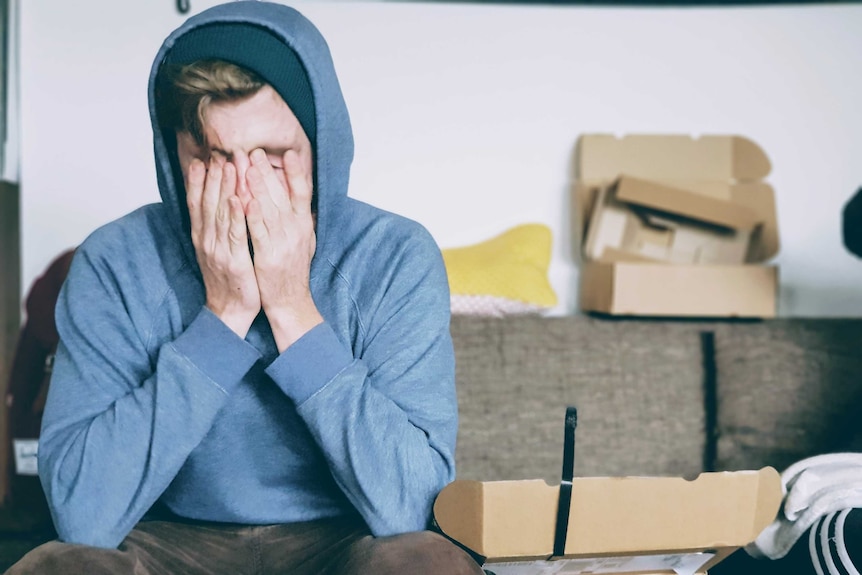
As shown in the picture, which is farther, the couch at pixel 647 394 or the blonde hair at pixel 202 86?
the couch at pixel 647 394

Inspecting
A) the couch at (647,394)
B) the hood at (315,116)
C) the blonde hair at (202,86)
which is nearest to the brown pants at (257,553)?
the hood at (315,116)

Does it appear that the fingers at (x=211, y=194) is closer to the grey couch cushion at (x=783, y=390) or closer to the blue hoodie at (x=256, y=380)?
the blue hoodie at (x=256, y=380)

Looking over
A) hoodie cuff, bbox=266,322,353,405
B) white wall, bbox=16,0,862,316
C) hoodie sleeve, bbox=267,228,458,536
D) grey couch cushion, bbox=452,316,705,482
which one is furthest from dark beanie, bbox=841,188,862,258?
hoodie cuff, bbox=266,322,353,405

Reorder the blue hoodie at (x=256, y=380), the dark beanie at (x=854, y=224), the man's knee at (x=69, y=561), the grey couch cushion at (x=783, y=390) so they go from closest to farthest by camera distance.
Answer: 1. the man's knee at (x=69, y=561)
2. the blue hoodie at (x=256, y=380)
3. the dark beanie at (x=854, y=224)
4. the grey couch cushion at (x=783, y=390)

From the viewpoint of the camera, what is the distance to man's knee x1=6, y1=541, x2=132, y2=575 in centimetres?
69

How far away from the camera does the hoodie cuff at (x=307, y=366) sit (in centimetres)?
82

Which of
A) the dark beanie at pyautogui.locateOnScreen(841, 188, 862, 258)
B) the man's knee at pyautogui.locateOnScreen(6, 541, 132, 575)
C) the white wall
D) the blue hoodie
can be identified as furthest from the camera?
the white wall

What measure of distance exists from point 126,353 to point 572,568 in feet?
1.68

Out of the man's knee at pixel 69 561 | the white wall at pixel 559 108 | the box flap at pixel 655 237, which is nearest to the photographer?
the man's knee at pixel 69 561

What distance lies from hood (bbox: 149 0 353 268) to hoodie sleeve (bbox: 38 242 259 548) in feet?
0.46

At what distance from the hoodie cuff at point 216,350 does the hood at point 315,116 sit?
12cm

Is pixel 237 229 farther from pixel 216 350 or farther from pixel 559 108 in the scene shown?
pixel 559 108

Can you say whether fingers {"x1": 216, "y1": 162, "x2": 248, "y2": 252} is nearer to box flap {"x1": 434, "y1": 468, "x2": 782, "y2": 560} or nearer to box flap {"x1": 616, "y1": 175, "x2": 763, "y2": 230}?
box flap {"x1": 434, "y1": 468, "x2": 782, "y2": 560}

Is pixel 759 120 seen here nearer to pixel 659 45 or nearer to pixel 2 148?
pixel 659 45
